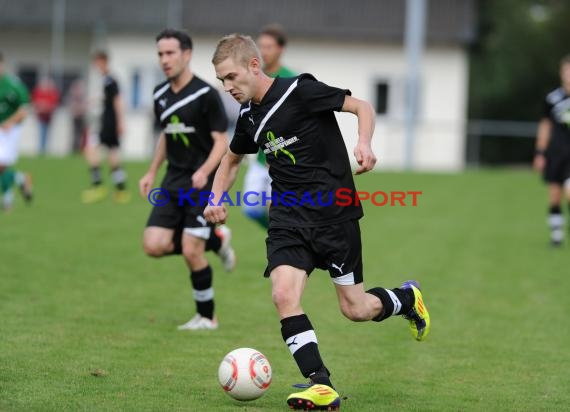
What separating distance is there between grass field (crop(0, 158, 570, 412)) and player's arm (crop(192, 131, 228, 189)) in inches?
44.2

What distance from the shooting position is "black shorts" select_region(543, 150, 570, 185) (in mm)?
14219

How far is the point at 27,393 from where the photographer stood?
5.88 m

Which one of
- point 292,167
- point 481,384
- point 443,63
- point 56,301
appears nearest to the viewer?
point 292,167

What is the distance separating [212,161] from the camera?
8062 millimetres

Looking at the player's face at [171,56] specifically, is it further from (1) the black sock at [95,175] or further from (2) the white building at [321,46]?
(2) the white building at [321,46]

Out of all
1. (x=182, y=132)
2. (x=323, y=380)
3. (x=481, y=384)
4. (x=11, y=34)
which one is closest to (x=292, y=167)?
(x=323, y=380)

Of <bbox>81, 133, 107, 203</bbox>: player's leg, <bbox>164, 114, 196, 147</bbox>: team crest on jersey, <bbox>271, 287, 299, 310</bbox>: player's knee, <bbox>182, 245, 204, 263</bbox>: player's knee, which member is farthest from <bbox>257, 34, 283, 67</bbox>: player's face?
<bbox>81, 133, 107, 203</bbox>: player's leg

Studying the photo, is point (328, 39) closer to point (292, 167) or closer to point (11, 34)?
point (11, 34)

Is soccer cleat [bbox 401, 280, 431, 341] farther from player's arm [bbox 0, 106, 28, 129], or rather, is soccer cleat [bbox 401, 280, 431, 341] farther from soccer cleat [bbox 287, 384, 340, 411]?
player's arm [bbox 0, 106, 28, 129]

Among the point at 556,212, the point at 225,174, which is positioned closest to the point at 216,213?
the point at 225,174

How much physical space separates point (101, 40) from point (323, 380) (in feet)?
125

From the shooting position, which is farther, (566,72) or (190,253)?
(566,72)

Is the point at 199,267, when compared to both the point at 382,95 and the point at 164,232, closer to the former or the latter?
the point at 164,232

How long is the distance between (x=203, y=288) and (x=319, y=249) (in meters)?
2.36
